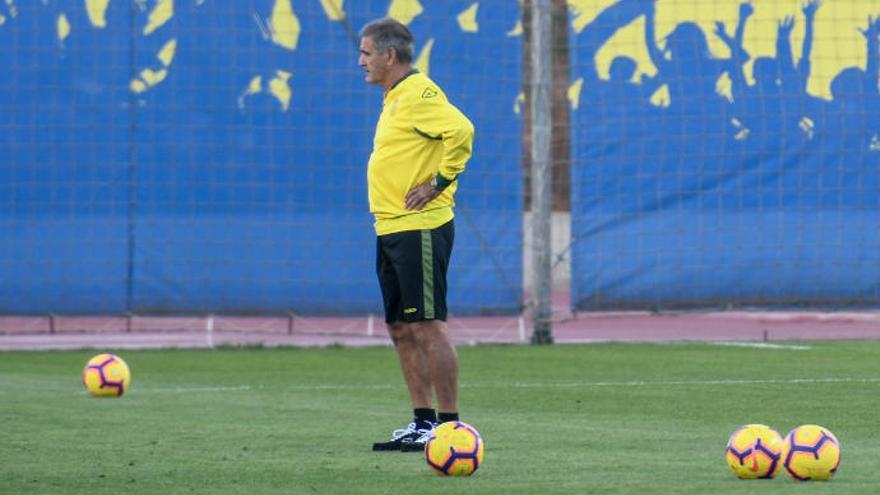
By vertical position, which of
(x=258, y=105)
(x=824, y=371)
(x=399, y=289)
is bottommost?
(x=824, y=371)

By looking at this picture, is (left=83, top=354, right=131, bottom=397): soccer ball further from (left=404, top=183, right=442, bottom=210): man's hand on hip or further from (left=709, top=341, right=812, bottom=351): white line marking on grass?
(left=709, top=341, right=812, bottom=351): white line marking on grass

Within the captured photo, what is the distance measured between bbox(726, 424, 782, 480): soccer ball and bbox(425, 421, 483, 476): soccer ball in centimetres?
97

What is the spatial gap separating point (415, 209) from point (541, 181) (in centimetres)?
776

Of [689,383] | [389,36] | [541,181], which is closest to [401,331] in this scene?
[389,36]

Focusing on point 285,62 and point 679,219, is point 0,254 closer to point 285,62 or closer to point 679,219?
point 285,62

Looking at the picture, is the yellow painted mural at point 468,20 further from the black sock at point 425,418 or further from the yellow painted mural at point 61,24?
the black sock at point 425,418

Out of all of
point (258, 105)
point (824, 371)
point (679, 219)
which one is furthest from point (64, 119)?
point (824, 371)

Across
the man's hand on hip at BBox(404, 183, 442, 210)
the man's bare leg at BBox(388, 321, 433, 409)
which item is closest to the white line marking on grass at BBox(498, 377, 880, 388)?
the man's bare leg at BBox(388, 321, 433, 409)

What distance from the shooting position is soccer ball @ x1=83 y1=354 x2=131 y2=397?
1089cm

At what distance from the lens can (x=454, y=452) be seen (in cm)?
688

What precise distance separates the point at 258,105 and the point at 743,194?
14.5 feet

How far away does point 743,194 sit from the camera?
1634 cm

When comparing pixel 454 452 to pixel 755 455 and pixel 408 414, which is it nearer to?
pixel 755 455

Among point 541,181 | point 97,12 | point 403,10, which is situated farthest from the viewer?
point 403,10
